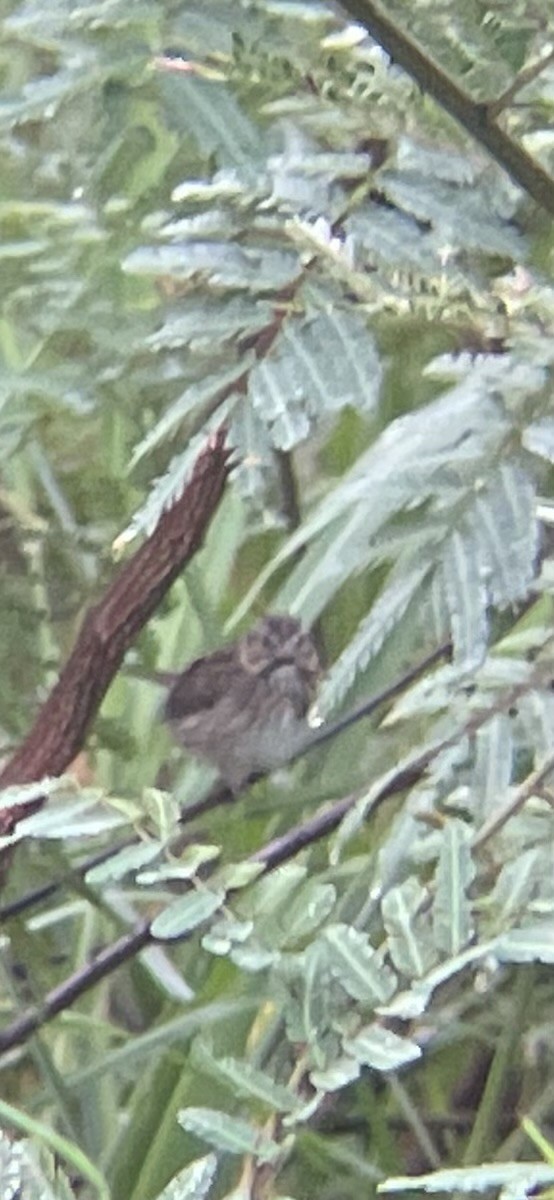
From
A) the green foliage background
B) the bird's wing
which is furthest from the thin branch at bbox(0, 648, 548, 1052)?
the bird's wing

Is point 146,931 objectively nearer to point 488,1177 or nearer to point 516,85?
point 488,1177

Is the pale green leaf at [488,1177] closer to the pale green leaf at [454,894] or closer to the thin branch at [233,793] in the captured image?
the pale green leaf at [454,894]

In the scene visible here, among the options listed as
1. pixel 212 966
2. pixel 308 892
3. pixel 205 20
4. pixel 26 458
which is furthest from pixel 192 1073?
pixel 205 20

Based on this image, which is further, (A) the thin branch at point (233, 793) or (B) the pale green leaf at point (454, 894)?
(A) the thin branch at point (233, 793)

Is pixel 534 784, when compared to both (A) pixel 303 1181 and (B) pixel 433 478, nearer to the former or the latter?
(B) pixel 433 478

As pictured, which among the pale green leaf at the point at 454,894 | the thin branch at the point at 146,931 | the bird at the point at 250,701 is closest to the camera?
the pale green leaf at the point at 454,894

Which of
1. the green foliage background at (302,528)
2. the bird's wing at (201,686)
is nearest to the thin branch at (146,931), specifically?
the green foliage background at (302,528)
